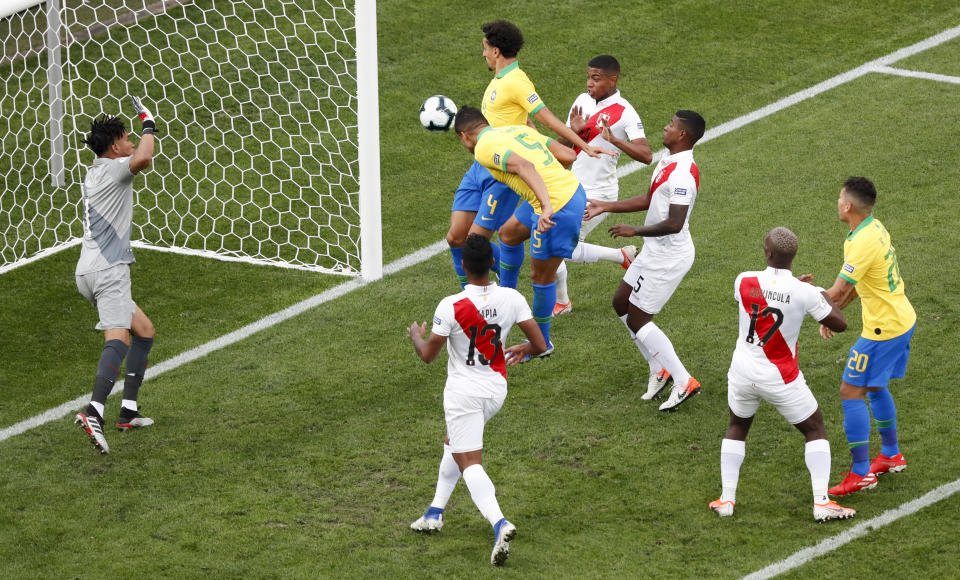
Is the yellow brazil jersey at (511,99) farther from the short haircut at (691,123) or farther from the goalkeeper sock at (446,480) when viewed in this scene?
the goalkeeper sock at (446,480)

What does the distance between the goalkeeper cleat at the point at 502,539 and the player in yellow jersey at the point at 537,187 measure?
2.26 m

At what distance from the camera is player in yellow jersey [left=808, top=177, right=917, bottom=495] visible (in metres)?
7.25

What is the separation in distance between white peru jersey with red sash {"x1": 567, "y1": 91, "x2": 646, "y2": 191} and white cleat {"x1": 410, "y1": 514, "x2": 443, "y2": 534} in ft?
11.4

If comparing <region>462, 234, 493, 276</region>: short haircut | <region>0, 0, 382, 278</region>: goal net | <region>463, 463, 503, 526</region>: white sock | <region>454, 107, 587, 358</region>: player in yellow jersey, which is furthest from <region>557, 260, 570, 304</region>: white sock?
<region>463, 463, 503, 526</region>: white sock

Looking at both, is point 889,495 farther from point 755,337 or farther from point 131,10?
point 131,10

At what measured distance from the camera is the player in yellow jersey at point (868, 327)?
7.25 metres

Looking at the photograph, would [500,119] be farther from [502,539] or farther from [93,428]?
[502,539]

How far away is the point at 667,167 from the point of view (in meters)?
8.37

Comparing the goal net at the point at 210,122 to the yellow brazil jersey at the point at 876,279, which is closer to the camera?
the yellow brazil jersey at the point at 876,279

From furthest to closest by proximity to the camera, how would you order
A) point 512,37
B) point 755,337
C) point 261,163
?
point 261,163 < point 512,37 < point 755,337

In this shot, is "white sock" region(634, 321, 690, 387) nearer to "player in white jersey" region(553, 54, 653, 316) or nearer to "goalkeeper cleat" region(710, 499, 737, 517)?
"player in white jersey" region(553, 54, 653, 316)

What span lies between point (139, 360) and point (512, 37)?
3529mm

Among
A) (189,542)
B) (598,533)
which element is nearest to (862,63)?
(598,533)

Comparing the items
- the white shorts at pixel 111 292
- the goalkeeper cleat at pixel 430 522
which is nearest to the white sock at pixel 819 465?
the goalkeeper cleat at pixel 430 522
